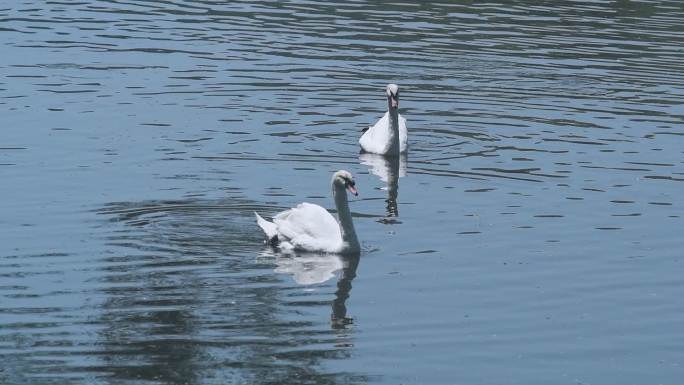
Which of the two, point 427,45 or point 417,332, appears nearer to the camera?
point 417,332

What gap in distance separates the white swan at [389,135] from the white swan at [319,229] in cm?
672

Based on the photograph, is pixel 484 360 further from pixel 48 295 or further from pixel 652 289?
pixel 48 295

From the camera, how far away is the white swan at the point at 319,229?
21406mm

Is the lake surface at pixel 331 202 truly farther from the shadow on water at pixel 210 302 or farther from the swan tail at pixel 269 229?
the swan tail at pixel 269 229

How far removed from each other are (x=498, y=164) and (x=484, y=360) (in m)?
10.8

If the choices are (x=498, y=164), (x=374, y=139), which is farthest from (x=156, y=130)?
(x=498, y=164)

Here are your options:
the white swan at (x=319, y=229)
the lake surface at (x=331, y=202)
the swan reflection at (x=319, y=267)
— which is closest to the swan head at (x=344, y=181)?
the white swan at (x=319, y=229)

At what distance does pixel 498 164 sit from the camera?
27.4 meters

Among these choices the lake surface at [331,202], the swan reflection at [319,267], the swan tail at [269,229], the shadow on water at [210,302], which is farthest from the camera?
the swan tail at [269,229]

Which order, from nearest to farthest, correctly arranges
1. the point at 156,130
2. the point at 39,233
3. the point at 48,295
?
the point at 48,295, the point at 39,233, the point at 156,130

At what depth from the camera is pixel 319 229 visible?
71.1 feet

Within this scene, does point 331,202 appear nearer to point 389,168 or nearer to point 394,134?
point 389,168

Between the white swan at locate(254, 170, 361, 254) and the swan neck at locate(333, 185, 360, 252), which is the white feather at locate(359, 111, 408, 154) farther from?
the swan neck at locate(333, 185, 360, 252)

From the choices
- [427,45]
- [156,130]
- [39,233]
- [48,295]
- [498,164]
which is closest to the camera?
[48,295]
